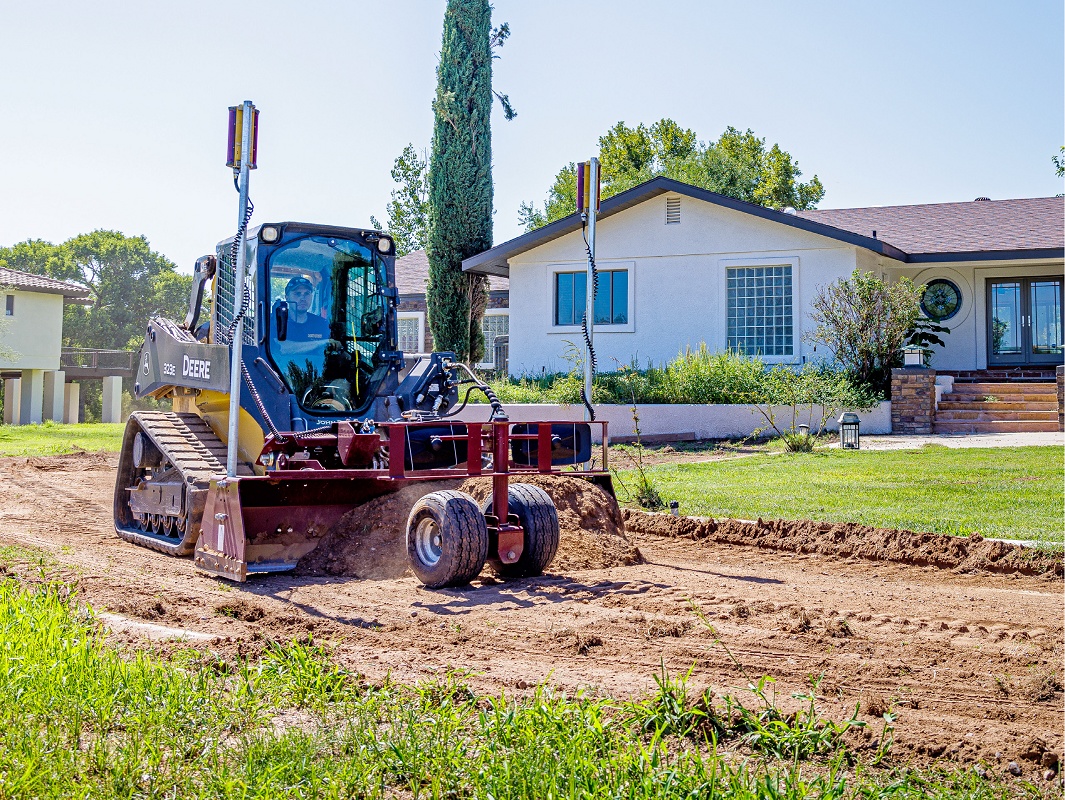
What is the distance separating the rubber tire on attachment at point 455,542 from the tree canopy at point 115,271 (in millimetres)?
69233

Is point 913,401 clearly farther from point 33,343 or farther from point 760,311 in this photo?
point 33,343

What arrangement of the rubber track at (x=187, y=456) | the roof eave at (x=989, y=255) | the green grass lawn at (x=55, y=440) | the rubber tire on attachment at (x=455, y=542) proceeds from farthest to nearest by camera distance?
the roof eave at (x=989, y=255), the green grass lawn at (x=55, y=440), the rubber track at (x=187, y=456), the rubber tire on attachment at (x=455, y=542)

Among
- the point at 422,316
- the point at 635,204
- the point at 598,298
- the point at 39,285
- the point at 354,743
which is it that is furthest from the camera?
the point at 39,285

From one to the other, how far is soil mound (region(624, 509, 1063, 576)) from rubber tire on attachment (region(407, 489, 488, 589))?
3006 millimetres

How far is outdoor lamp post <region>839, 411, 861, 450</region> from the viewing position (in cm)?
1557

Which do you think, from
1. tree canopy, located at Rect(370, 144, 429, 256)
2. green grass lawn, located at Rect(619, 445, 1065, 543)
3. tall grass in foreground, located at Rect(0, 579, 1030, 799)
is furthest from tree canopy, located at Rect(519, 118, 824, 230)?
tall grass in foreground, located at Rect(0, 579, 1030, 799)

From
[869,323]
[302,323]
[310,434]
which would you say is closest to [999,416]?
[869,323]

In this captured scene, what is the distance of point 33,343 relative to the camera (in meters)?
38.4

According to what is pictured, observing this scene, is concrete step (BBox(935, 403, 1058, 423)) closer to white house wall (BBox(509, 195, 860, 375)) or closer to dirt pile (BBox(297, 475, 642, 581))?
white house wall (BBox(509, 195, 860, 375))

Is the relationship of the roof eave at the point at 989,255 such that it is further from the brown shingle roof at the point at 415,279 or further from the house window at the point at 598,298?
the brown shingle roof at the point at 415,279

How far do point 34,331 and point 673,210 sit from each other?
26.3 metres

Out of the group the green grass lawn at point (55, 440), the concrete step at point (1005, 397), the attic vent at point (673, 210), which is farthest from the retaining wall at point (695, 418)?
the green grass lawn at point (55, 440)

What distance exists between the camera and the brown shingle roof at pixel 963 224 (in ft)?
74.5

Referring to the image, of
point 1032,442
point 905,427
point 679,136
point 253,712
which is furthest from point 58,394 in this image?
point 253,712
